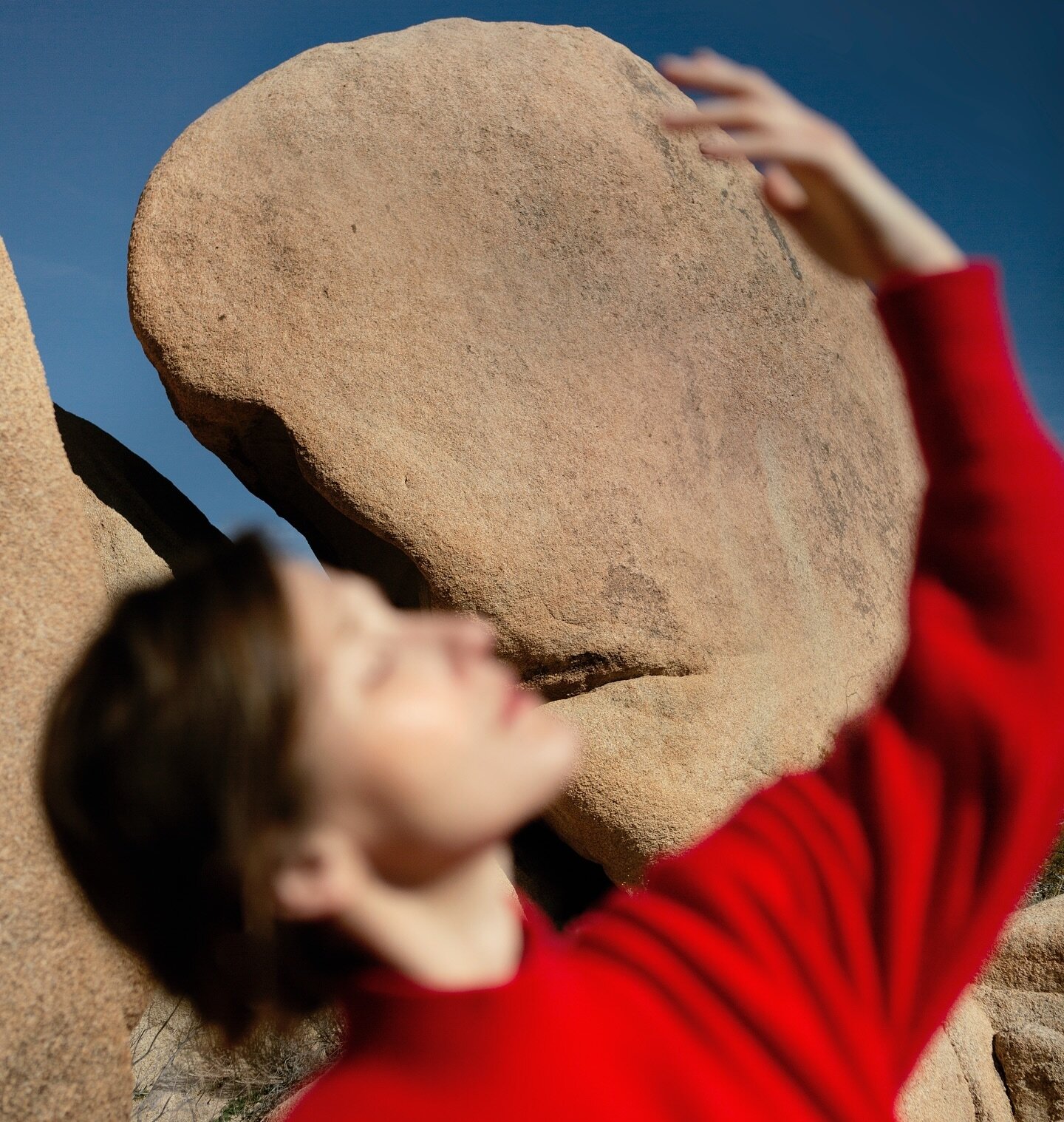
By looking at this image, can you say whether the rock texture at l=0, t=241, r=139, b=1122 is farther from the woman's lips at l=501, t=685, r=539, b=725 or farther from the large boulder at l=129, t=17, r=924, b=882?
the woman's lips at l=501, t=685, r=539, b=725

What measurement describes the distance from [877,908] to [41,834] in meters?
0.92

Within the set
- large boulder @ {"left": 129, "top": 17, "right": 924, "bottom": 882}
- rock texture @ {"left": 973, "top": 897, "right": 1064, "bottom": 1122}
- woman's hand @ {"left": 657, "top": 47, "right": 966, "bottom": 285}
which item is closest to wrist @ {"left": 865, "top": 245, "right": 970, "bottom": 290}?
woman's hand @ {"left": 657, "top": 47, "right": 966, "bottom": 285}

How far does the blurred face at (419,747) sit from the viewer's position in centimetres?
49

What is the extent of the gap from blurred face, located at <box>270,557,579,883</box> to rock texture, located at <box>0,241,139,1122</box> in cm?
76

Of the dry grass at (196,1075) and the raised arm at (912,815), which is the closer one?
the raised arm at (912,815)

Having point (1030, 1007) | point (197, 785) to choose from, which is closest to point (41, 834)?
point (197, 785)

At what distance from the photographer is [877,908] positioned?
55 cm

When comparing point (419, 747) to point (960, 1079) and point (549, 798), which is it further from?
point (960, 1079)

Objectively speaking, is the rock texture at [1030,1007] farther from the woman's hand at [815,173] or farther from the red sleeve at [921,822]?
the woman's hand at [815,173]

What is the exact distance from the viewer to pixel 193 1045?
1928 millimetres

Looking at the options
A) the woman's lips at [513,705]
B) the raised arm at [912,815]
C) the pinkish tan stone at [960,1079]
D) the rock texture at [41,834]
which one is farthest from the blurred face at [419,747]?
the pinkish tan stone at [960,1079]

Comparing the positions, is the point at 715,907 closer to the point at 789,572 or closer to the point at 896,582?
the point at 789,572

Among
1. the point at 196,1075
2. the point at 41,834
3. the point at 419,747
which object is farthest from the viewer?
the point at 196,1075

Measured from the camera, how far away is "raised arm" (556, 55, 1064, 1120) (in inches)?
20.0
